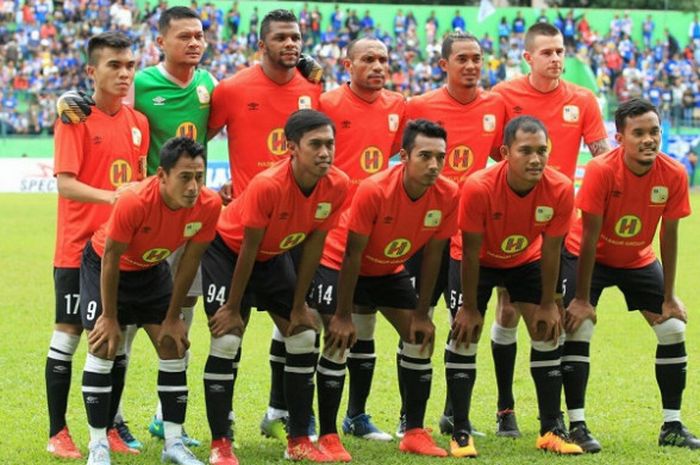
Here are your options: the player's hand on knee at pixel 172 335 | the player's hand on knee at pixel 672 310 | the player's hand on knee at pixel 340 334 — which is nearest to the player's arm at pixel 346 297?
the player's hand on knee at pixel 340 334

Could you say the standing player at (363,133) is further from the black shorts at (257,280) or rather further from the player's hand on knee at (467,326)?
the black shorts at (257,280)

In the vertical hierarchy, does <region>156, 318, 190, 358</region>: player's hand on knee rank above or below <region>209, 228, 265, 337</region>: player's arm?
below

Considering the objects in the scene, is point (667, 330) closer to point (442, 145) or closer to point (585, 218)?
point (585, 218)

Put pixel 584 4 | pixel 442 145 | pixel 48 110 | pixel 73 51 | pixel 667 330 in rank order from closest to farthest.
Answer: pixel 442 145 < pixel 667 330 < pixel 48 110 < pixel 73 51 < pixel 584 4

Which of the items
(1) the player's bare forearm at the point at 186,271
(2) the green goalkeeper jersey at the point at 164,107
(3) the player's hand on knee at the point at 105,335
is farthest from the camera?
(2) the green goalkeeper jersey at the point at 164,107

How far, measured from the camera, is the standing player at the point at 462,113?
26.6ft

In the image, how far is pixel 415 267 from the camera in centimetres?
798

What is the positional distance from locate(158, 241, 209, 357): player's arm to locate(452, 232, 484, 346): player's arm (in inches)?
62.3

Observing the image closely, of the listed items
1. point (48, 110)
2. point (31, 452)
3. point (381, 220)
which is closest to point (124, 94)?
point (381, 220)

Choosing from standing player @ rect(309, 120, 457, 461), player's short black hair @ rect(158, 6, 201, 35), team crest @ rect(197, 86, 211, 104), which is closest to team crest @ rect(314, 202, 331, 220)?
standing player @ rect(309, 120, 457, 461)

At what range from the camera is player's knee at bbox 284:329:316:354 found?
7.19 m

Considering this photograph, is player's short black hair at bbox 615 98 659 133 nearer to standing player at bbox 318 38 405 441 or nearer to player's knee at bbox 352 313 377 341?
standing player at bbox 318 38 405 441

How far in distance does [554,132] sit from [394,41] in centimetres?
3451

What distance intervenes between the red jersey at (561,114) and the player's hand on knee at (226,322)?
249cm
